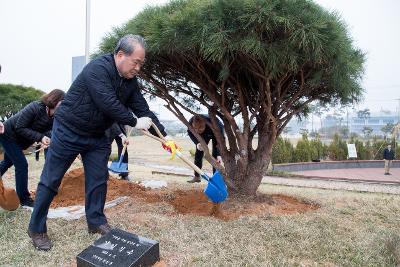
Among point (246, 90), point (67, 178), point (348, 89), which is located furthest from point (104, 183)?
point (348, 89)

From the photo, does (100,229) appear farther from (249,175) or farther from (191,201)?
(249,175)

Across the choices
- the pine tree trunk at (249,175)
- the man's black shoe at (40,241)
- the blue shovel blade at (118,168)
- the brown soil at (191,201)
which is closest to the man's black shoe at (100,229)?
the man's black shoe at (40,241)

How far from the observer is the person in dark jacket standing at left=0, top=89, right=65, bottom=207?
4039mm

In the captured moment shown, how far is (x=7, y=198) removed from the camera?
3.66 metres

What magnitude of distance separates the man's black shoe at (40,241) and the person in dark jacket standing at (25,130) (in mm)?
1111

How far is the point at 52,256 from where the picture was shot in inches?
111

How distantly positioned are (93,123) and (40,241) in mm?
991

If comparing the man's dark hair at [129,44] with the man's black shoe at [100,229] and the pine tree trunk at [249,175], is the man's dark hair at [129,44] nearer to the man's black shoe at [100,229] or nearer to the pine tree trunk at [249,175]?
the man's black shoe at [100,229]

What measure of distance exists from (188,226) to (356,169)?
563 inches

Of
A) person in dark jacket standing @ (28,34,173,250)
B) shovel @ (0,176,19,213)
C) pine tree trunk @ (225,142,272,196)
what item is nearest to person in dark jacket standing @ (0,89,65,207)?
shovel @ (0,176,19,213)

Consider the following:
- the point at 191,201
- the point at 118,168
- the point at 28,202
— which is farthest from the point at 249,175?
the point at 28,202

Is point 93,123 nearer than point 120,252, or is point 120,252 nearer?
point 120,252

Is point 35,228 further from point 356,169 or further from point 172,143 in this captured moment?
point 356,169

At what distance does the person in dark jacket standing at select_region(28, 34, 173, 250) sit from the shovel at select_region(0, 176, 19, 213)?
0.74m
